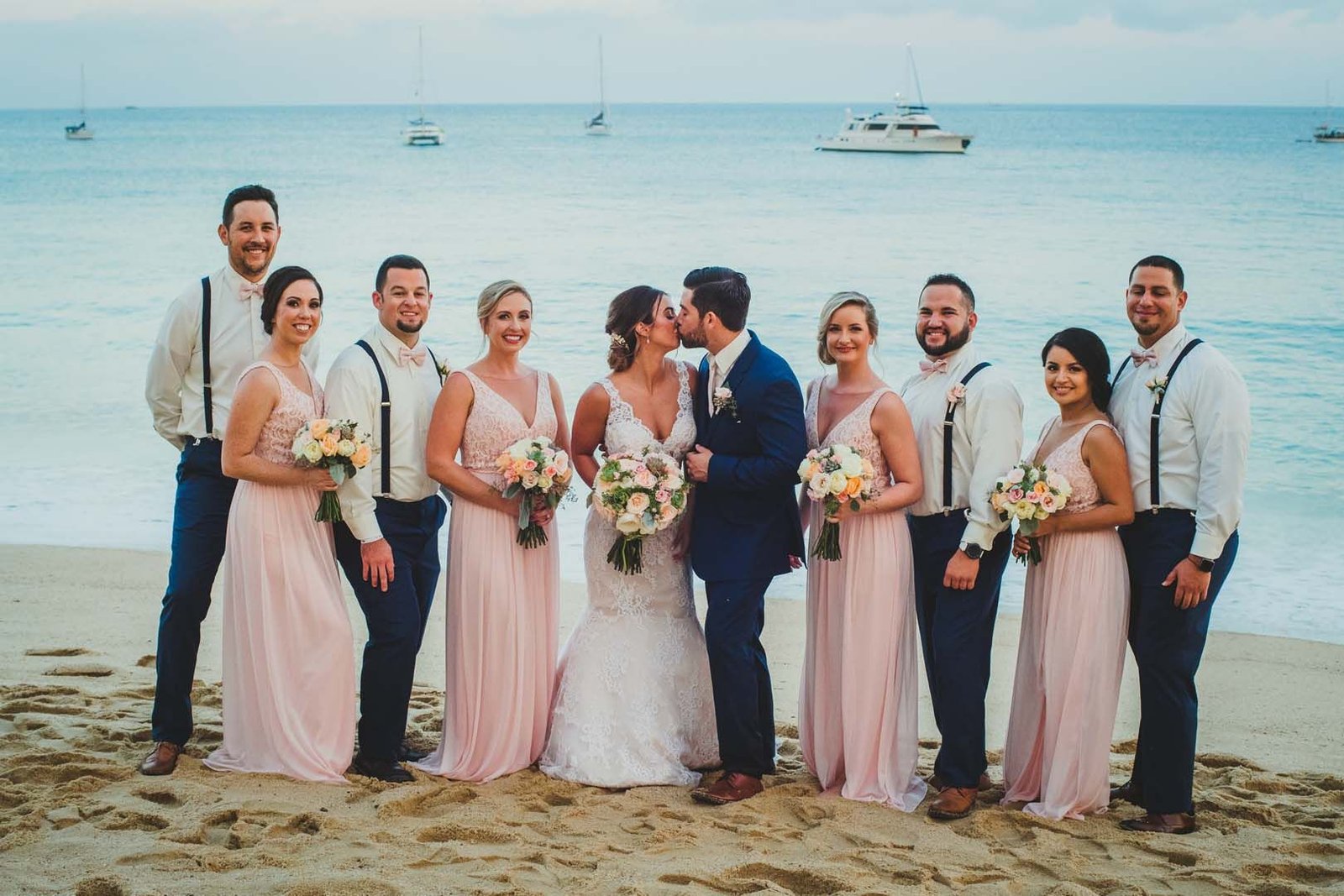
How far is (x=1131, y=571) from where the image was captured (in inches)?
217

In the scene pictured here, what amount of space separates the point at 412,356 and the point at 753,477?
1570mm

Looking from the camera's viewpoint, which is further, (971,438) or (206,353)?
(206,353)

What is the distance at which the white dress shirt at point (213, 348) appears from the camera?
582cm

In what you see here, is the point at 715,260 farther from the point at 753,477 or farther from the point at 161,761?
the point at 161,761

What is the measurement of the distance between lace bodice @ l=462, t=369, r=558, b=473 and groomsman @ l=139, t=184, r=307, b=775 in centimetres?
83

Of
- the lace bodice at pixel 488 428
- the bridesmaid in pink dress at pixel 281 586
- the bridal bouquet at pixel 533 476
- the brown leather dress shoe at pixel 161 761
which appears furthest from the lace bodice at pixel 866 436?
the brown leather dress shoe at pixel 161 761

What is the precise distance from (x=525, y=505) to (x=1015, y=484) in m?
2.02

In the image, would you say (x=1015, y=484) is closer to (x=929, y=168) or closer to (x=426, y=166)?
(x=929, y=168)

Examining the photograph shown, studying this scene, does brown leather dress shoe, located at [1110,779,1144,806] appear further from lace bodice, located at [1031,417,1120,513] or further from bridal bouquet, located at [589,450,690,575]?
bridal bouquet, located at [589,450,690,575]

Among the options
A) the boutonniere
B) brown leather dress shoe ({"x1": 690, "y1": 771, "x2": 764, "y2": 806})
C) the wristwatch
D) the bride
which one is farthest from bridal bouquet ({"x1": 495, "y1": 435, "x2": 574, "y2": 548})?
the wristwatch

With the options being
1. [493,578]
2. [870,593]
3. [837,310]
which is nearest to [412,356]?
[493,578]

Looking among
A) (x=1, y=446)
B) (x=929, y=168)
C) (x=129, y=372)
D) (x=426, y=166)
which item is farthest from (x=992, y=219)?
(x=426, y=166)

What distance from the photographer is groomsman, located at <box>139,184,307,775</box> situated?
571 cm

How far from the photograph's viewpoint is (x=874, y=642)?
5637 mm
